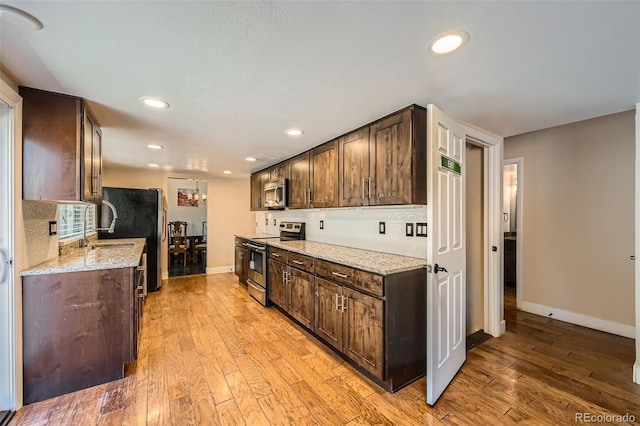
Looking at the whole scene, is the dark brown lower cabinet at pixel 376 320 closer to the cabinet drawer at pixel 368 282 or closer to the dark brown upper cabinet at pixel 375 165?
the cabinet drawer at pixel 368 282

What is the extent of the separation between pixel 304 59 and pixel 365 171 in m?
1.30

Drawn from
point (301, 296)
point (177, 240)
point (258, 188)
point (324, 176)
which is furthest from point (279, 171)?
point (177, 240)

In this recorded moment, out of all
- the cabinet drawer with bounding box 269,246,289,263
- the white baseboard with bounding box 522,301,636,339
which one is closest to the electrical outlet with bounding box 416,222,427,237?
the cabinet drawer with bounding box 269,246,289,263

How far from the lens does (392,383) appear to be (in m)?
1.98

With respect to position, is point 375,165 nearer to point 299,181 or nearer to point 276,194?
point 299,181

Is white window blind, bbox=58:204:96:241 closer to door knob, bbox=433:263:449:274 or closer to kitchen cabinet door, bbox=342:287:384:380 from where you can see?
kitchen cabinet door, bbox=342:287:384:380

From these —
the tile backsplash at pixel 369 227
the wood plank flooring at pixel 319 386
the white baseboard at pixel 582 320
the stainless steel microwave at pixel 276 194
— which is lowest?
the wood plank flooring at pixel 319 386

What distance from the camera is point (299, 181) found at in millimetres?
3783

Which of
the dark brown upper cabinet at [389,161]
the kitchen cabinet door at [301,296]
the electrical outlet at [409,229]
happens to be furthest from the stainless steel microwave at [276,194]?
the electrical outlet at [409,229]

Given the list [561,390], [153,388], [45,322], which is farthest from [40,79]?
[561,390]

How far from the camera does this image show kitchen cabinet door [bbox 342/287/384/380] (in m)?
1.98

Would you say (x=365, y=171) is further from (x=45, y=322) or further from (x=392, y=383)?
(x=45, y=322)

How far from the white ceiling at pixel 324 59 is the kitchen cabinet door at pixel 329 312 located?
1.57 meters

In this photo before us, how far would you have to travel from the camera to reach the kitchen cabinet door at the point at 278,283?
133 inches
